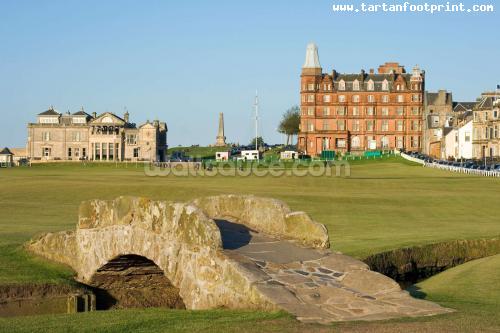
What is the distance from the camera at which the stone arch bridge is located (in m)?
14.5

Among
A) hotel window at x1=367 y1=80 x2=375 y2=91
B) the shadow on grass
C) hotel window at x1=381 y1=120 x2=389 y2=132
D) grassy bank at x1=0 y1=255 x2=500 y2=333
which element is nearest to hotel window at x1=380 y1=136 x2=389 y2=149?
hotel window at x1=381 y1=120 x2=389 y2=132

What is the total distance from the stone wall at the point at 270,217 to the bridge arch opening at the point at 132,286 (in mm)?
1944

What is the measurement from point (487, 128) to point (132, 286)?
12021cm

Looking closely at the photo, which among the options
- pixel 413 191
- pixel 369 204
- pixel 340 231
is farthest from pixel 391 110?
pixel 340 231

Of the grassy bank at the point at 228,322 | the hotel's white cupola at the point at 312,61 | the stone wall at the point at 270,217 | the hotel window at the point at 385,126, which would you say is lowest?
the grassy bank at the point at 228,322

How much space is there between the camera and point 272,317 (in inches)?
530

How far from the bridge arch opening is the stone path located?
2.57 metres

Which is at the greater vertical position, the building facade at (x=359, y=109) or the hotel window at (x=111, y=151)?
the building facade at (x=359, y=109)

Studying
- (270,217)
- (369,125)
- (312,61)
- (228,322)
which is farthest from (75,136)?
(228,322)

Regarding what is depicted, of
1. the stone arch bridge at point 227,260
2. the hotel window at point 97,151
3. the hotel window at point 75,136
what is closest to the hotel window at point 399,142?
the hotel window at point 97,151

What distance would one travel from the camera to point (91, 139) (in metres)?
176

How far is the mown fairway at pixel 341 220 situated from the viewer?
1369 cm

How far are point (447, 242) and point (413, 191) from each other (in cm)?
3398

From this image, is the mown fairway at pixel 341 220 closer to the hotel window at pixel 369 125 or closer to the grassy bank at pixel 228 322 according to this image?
the grassy bank at pixel 228 322
